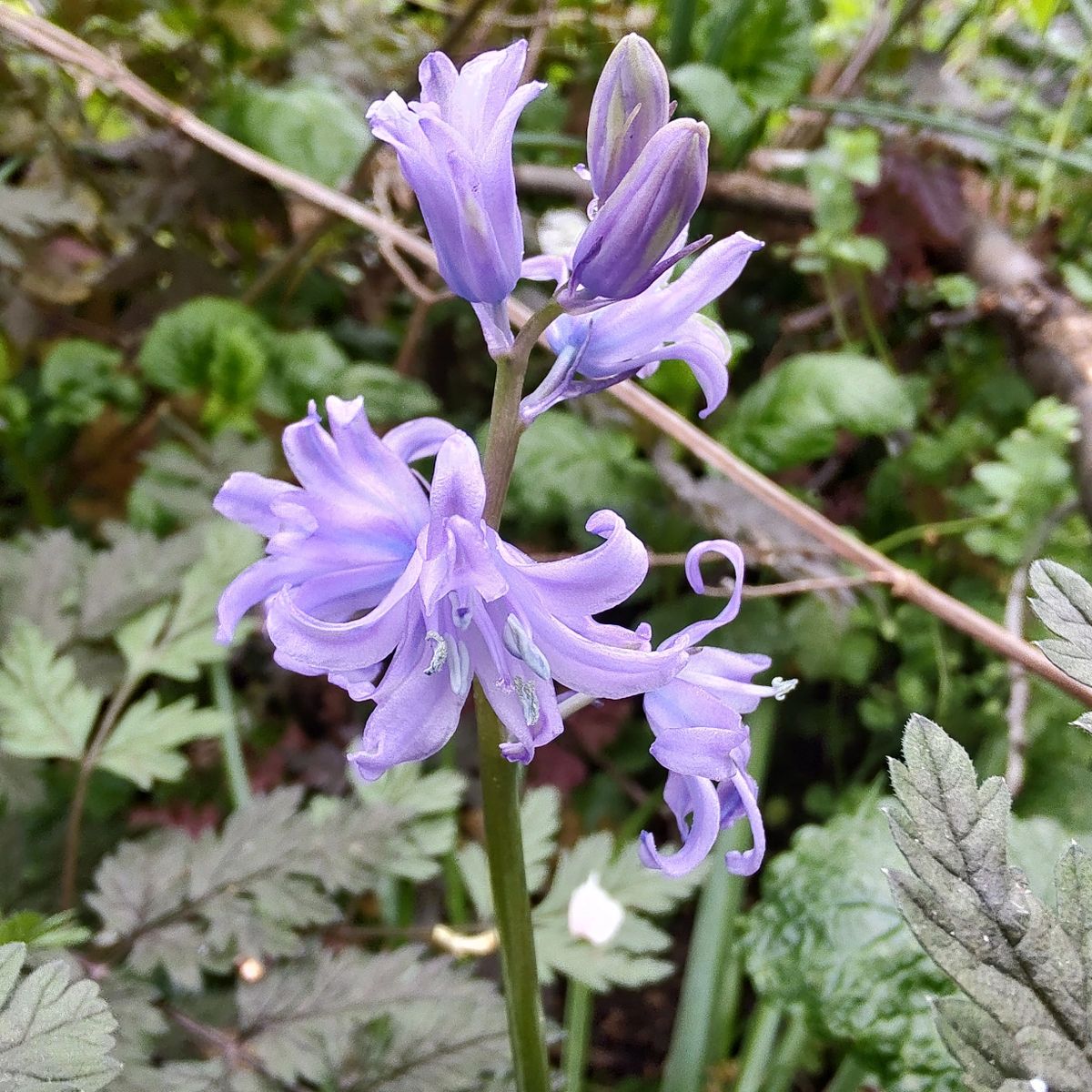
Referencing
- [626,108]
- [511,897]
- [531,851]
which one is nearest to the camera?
[626,108]

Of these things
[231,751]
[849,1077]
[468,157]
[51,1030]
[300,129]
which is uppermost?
[468,157]

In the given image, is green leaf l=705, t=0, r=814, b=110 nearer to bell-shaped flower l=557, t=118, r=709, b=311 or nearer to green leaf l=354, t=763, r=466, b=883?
bell-shaped flower l=557, t=118, r=709, b=311

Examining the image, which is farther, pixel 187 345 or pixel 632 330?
pixel 187 345

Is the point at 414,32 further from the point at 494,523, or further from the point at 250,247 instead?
the point at 494,523

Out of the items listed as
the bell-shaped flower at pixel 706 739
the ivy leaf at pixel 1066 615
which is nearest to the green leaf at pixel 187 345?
the bell-shaped flower at pixel 706 739

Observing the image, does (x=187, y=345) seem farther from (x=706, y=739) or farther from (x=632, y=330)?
(x=706, y=739)

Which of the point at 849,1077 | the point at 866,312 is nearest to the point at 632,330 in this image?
the point at 849,1077

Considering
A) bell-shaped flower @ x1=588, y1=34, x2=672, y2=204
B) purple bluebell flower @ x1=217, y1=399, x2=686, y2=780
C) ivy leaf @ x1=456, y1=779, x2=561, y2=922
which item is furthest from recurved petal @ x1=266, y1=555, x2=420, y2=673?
ivy leaf @ x1=456, y1=779, x2=561, y2=922
